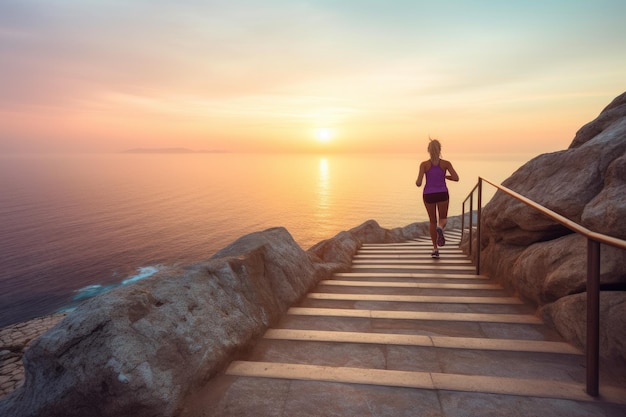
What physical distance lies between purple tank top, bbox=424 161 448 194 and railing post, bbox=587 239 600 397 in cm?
444

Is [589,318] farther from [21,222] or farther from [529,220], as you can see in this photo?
[21,222]

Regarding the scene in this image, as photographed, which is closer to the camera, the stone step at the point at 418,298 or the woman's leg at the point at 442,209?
the stone step at the point at 418,298

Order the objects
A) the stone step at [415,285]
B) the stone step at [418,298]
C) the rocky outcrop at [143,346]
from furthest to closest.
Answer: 1. the stone step at [415,285]
2. the stone step at [418,298]
3. the rocky outcrop at [143,346]

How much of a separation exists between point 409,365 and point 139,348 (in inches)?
79.2

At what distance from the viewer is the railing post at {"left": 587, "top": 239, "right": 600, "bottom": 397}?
2.15m

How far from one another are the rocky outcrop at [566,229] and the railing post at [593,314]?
0.50 m

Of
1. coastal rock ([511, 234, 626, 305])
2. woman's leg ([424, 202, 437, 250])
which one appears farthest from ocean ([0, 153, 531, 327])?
coastal rock ([511, 234, 626, 305])

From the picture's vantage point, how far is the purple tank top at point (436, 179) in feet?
21.4

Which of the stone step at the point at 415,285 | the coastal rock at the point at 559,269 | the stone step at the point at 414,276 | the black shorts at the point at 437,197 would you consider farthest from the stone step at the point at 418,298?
the black shorts at the point at 437,197

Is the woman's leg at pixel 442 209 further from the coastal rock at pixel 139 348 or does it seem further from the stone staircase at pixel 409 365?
the coastal rock at pixel 139 348

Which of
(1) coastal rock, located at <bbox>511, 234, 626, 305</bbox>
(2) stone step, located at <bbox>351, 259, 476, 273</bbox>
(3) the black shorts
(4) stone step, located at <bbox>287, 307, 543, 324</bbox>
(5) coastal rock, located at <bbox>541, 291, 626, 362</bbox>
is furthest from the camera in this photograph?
(3) the black shorts

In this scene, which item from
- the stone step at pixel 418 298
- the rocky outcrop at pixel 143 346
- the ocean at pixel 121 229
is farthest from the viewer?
the ocean at pixel 121 229

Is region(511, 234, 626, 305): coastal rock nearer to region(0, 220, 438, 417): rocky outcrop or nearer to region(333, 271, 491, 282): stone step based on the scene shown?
region(333, 271, 491, 282): stone step

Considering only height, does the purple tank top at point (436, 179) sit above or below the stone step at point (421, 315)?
above
